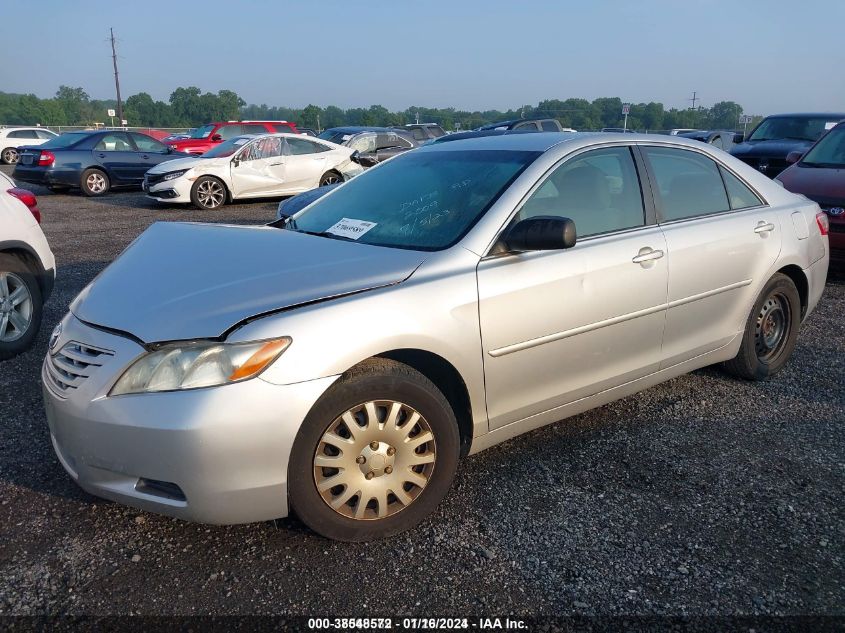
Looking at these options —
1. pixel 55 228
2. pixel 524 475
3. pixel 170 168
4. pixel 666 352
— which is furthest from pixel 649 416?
pixel 170 168

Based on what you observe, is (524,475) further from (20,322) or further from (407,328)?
(20,322)

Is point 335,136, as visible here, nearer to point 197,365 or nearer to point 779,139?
point 779,139

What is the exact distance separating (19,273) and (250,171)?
30.1 ft

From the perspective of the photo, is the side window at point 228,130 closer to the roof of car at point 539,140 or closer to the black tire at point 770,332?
the roof of car at point 539,140

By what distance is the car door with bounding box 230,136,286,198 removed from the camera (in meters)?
13.6

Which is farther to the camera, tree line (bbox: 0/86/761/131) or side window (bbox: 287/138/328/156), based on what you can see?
tree line (bbox: 0/86/761/131)

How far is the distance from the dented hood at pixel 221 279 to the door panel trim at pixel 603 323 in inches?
21.3

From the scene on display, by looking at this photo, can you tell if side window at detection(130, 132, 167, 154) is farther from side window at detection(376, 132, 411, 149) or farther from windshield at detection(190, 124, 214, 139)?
side window at detection(376, 132, 411, 149)

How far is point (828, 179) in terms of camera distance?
7.04 metres

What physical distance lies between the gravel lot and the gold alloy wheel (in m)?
0.19

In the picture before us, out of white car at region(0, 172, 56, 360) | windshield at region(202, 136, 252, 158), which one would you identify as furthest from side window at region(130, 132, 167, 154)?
white car at region(0, 172, 56, 360)

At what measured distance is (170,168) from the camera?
13.3m

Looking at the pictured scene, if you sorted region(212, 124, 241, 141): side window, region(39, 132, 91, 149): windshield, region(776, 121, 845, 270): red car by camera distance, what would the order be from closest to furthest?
1. region(776, 121, 845, 270): red car
2. region(39, 132, 91, 149): windshield
3. region(212, 124, 241, 141): side window

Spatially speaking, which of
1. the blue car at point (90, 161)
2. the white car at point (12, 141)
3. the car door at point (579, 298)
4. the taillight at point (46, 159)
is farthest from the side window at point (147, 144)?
the car door at point (579, 298)
